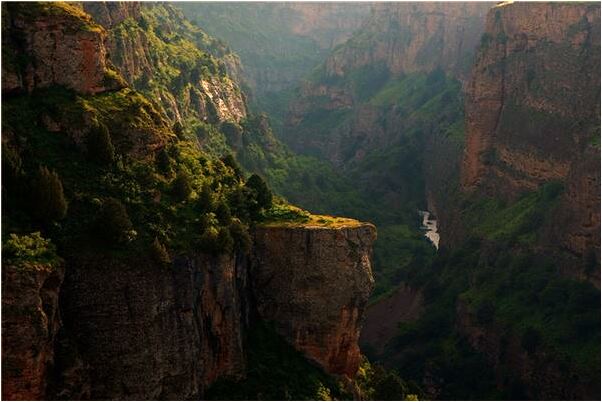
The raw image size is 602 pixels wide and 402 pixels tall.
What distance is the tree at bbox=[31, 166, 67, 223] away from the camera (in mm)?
42375

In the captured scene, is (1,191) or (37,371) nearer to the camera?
(37,371)

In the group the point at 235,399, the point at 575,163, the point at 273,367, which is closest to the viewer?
the point at 235,399

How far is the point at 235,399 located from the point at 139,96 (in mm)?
17897

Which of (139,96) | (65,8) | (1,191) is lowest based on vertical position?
(1,191)

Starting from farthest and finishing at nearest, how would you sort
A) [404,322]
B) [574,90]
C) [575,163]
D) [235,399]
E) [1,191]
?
1. [574,90]
2. [404,322]
3. [575,163]
4. [235,399]
5. [1,191]

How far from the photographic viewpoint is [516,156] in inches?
4520

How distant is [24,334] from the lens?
38.1 m

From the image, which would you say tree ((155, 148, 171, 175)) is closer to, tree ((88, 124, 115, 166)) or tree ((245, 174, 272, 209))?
tree ((88, 124, 115, 166))

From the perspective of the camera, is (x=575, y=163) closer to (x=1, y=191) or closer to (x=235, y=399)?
(x=235, y=399)

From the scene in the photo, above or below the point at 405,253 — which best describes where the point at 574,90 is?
above

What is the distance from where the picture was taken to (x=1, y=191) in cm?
4159

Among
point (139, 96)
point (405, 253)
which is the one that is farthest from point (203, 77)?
point (139, 96)

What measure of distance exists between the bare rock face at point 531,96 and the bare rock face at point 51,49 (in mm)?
63031

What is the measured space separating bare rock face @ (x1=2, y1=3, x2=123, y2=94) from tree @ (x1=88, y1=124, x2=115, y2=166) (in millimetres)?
3648
